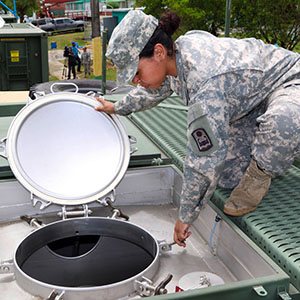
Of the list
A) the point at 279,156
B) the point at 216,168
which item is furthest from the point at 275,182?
the point at 216,168

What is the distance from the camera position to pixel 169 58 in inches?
82.2

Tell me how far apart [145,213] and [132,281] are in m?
0.85

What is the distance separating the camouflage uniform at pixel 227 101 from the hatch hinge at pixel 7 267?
826mm

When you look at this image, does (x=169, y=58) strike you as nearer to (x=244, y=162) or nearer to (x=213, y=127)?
(x=213, y=127)

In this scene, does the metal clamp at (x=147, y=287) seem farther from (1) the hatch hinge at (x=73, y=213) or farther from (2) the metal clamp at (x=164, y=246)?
(1) the hatch hinge at (x=73, y=213)

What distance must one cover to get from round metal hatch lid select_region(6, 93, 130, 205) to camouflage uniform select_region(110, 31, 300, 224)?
57cm

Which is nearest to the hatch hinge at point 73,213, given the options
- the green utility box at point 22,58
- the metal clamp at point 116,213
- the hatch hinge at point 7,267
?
the metal clamp at point 116,213

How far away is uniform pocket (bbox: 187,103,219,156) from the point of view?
1.94 metres

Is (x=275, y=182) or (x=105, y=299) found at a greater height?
(x=275, y=182)

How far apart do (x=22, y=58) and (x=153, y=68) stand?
7060 millimetres

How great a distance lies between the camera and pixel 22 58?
28.1 ft

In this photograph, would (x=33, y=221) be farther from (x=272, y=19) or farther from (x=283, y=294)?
(x=272, y=19)

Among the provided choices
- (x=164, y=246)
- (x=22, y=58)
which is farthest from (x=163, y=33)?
(x=22, y=58)

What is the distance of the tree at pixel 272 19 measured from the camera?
10.1 metres
